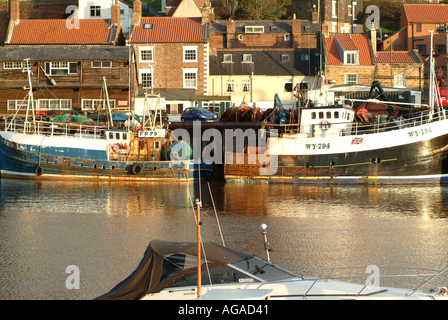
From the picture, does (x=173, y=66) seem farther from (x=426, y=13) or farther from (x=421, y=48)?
(x=426, y=13)

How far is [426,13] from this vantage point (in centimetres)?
7231

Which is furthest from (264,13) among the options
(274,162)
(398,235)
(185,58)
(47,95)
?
(398,235)

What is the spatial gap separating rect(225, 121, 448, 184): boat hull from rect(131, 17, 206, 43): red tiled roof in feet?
72.3

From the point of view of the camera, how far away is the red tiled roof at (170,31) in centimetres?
5503

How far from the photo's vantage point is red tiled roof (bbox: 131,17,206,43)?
55031mm

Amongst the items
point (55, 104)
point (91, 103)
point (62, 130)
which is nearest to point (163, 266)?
point (62, 130)

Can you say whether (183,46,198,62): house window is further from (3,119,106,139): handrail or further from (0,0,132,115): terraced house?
(3,119,106,139): handrail

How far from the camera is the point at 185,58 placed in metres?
55.0

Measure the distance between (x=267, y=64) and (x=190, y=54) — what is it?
26.4 ft

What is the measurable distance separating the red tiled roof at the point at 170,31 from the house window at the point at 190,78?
9.90ft

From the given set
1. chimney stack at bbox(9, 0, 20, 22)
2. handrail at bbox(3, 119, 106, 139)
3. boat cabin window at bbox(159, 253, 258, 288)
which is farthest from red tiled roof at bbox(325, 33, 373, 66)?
boat cabin window at bbox(159, 253, 258, 288)

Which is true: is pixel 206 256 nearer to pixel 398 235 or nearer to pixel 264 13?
pixel 398 235

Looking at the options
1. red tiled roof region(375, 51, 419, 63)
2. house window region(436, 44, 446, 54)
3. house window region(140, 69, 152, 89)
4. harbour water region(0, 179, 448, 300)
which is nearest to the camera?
harbour water region(0, 179, 448, 300)

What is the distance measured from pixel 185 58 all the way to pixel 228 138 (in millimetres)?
17052
